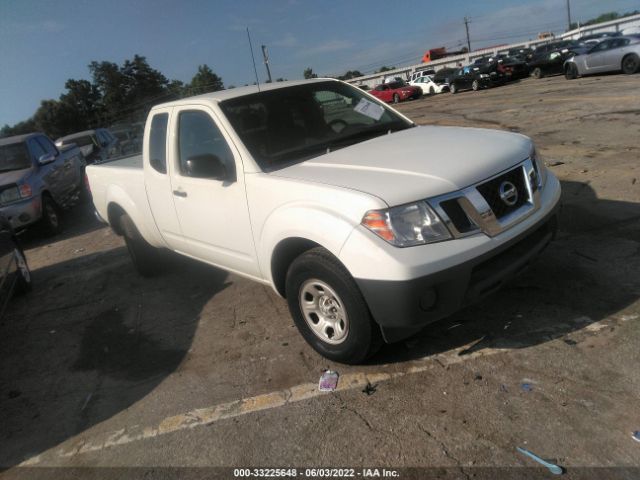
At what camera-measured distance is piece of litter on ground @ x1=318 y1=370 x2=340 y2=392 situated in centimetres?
317

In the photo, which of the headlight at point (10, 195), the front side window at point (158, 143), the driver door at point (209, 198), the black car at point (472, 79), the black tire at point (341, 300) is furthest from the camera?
the black car at point (472, 79)

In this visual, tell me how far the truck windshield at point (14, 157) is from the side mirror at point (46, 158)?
200 mm

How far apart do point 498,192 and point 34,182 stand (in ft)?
28.2

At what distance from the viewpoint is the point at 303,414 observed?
117 inches

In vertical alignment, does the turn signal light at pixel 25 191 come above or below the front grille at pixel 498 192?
above

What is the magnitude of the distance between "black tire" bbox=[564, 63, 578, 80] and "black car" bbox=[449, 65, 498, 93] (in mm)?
5534

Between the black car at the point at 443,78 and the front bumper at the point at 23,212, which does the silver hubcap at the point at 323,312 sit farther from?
the black car at the point at 443,78

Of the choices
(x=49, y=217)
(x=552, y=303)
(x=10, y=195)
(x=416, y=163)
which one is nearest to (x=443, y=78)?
(x=49, y=217)

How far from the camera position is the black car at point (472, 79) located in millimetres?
25516

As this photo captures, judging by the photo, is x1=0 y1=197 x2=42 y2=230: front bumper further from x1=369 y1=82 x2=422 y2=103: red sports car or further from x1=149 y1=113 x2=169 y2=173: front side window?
x1=369 y1=82 x2=422 y2=103: red sports car

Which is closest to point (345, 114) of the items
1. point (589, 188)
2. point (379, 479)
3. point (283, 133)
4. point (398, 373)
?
point (283, 133)

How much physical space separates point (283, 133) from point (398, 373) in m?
1.98

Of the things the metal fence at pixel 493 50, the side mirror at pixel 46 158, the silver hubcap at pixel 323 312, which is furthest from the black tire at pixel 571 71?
the silver hubcap at pixel 323 312

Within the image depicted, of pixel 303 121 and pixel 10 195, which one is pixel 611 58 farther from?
pixel 10 195
